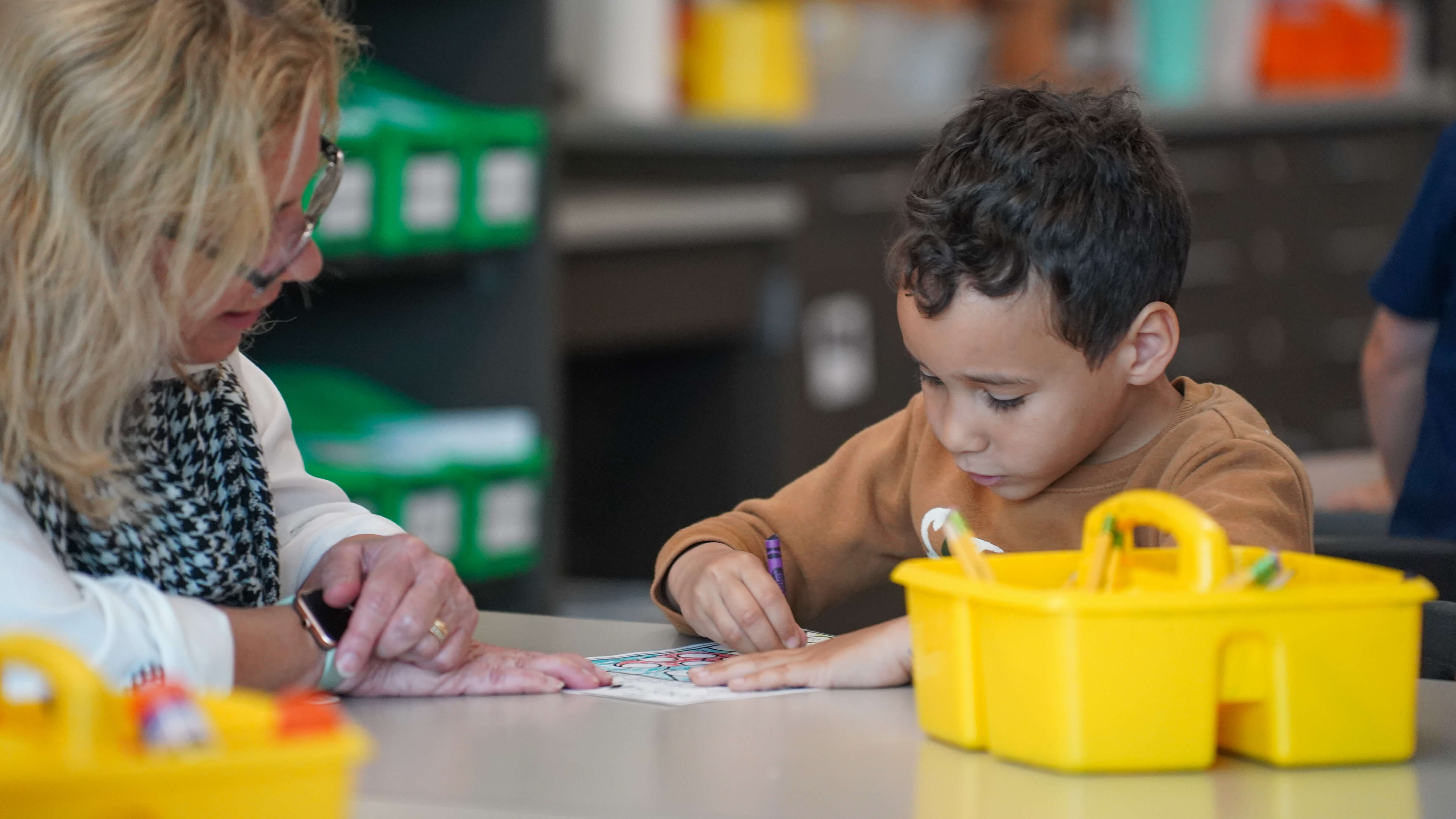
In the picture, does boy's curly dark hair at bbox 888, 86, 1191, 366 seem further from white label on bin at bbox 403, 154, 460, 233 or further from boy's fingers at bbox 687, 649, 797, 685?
white label on bin at bbox 403, 154, 460, 233

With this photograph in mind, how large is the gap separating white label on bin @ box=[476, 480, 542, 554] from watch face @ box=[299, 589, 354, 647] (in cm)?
160

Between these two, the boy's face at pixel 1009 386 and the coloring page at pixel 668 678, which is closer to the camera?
the coloring page at pixel 668 678

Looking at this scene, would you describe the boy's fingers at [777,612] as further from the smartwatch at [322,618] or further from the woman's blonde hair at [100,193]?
the woman's blonde hair at [100,193]

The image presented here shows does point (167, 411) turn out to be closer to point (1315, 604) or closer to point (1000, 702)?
point (1000, 702)

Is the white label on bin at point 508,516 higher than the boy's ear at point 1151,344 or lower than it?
lower

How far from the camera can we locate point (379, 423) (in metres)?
2.53

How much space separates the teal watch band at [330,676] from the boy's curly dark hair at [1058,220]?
459 millimetres

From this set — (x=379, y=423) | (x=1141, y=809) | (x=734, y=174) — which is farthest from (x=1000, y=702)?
(x=734, y=174)

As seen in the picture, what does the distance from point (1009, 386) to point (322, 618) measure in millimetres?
483

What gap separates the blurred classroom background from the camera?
2588 mm

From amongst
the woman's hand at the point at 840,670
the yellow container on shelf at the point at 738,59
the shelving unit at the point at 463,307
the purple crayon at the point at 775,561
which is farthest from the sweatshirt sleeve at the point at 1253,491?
the yellow container on shelf at the point at 738,59

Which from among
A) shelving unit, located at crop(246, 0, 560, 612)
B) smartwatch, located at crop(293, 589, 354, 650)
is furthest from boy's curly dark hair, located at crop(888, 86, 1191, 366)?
shelving unit, located at crop(246, 0, 560, 612)

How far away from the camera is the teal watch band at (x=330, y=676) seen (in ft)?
3.32

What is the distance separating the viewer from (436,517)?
2.56m
